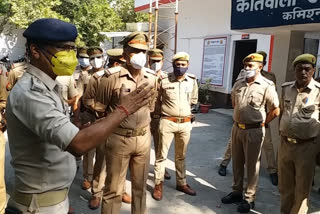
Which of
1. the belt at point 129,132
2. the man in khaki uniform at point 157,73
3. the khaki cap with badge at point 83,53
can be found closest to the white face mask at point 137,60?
the belt at point 129,132

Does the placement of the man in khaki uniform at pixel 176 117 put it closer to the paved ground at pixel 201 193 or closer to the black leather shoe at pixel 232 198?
the paved ground at pixel 201 193

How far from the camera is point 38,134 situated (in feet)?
4.63

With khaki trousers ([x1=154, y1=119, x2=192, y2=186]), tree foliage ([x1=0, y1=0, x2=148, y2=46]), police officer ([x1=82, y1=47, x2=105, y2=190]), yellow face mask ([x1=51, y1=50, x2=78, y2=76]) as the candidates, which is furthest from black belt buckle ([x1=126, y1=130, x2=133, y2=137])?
tree foliage ([x1=0, y1=0, x2=148, y2=46])

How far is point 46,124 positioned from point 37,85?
24cm

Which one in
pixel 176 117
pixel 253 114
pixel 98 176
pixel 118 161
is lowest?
pixel 98 176

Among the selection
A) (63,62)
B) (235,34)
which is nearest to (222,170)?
(63,62)

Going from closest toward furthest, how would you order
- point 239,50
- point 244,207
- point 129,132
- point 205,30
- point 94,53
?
point 129,132 → point 244,207 → point 94,53 → point 239,50 → point 205,30

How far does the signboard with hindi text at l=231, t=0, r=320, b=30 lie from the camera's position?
354 cm

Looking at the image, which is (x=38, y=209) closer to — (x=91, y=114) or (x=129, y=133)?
(x=129, y=133)

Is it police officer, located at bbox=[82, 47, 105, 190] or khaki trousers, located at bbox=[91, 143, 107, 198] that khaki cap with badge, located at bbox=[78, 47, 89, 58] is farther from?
khaki trousers, located at bbox=[91, 143, 107, 198]

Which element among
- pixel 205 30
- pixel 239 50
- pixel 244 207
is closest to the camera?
pixel 244 207

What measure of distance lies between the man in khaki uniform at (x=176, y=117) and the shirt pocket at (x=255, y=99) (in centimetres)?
86

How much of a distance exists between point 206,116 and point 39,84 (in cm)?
829

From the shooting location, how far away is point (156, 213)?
141 inches
